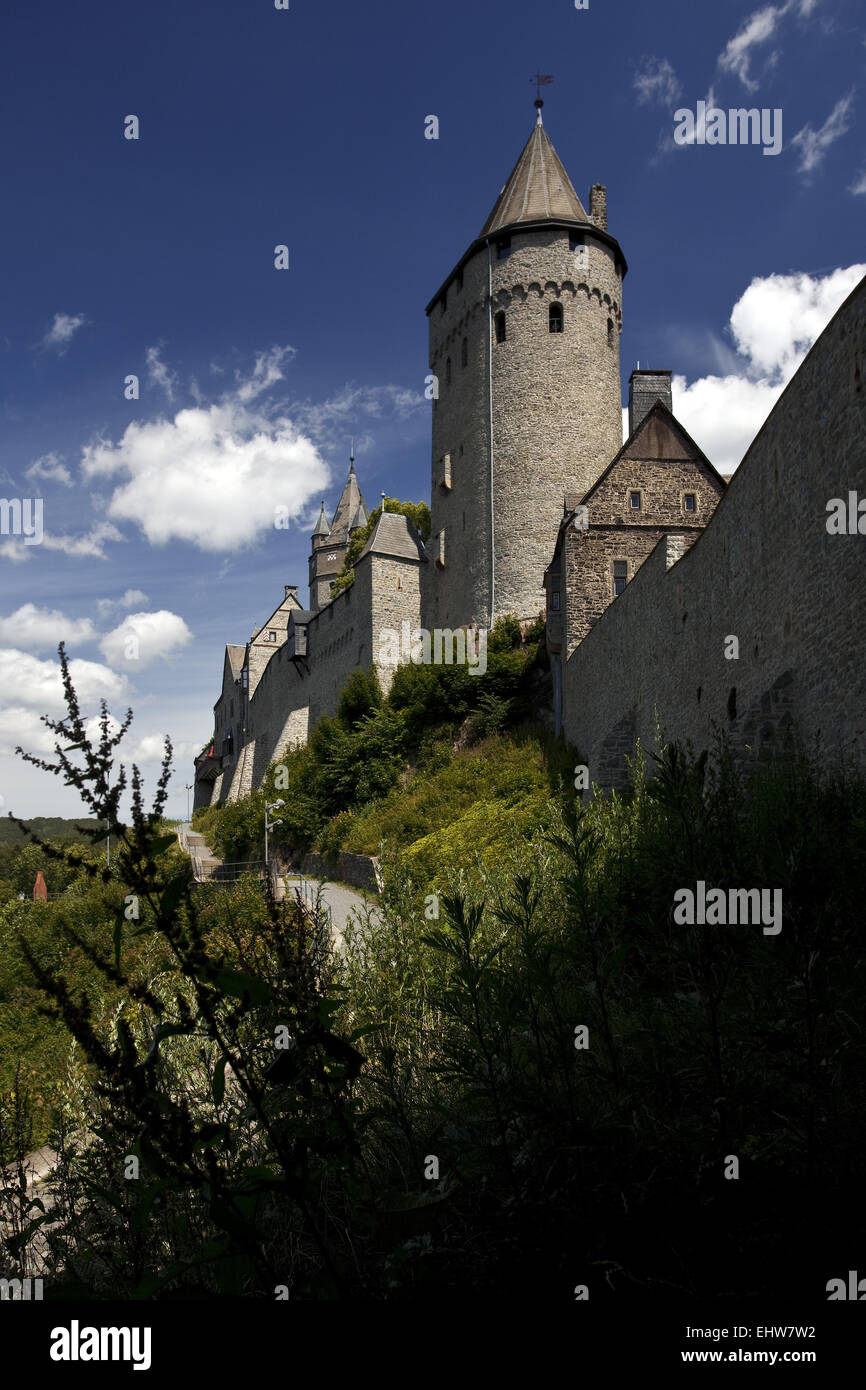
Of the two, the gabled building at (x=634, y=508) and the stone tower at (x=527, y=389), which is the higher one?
the stone tower at (x=527, y=389)

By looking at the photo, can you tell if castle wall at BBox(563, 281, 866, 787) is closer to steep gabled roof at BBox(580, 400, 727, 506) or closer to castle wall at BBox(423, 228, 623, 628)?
steep gabled roof at BBox(580, 400, 727, 506)

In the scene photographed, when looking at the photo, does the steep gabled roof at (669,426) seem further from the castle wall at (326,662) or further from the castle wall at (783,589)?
the castle wall at (326,662)

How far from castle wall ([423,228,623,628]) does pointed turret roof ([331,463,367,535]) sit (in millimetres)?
31236

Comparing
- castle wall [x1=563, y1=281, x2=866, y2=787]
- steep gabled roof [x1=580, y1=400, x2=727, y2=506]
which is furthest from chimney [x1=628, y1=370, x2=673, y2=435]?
castle wall [x1=563, y1=281, x2=866, y2=787]

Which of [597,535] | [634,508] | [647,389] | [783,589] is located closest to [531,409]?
[647,389]

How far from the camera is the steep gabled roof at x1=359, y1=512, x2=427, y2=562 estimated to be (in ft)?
118

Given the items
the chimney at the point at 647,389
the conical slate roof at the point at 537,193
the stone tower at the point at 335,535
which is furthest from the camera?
the stone tower at the point at 335,535

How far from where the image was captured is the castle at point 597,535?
7449 millimetres

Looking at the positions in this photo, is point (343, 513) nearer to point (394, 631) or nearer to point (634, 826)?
point (394, 631)

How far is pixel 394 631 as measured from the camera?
117 feet

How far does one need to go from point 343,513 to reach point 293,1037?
2563 inches

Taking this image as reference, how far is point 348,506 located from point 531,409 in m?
35.2

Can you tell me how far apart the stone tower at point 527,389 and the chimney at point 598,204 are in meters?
0.06

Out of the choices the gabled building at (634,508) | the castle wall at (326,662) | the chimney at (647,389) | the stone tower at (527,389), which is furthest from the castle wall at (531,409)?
the gabled building at (634,508)
